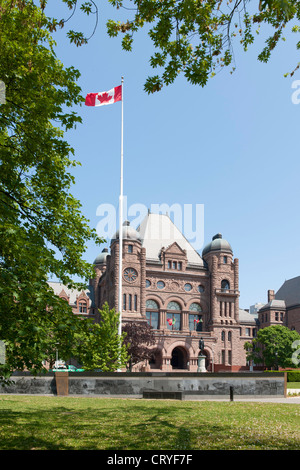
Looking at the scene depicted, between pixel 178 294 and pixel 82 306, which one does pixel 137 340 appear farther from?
pixel 82 306

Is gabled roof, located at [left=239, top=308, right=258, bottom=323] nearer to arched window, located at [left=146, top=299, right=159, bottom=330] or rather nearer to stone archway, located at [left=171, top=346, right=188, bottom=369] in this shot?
stone archway, located at [left=171, top=346, right=188, bottom=369]

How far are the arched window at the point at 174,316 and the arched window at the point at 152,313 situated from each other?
1942 mm

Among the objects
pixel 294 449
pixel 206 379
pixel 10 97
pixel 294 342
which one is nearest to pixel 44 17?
pixel 10 97

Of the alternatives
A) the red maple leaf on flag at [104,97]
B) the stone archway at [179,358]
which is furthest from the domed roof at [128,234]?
the red maple leaf on flag at [104,97]

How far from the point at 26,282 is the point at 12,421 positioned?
530 centimetres

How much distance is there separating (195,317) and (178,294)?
4.92m

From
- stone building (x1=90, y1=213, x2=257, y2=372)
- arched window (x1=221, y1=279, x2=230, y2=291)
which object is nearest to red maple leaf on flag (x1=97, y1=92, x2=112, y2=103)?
stone building (x1=90, y1=213, x2=257, y2=372)

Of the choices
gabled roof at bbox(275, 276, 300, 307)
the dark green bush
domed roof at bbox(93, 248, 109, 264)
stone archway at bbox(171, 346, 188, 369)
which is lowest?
stone archway at bbox(171, 346, 188, 369)

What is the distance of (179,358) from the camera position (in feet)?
223

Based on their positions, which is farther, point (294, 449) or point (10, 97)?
point (10, 97)

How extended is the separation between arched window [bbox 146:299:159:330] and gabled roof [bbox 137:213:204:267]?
24.6ft

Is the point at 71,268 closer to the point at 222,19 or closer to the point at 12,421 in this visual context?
the point at 12,421

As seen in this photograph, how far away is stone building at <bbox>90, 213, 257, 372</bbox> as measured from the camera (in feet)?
205
